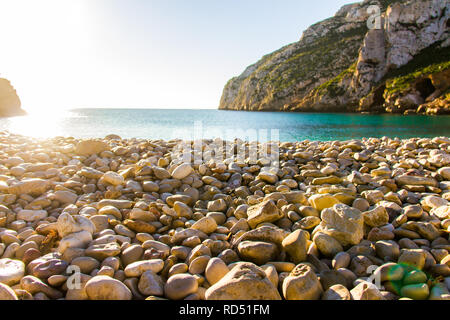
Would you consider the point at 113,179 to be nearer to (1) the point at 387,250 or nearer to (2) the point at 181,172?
(2) the point at 181,172

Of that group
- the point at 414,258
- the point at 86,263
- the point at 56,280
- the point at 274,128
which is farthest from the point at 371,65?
the point at 56,280

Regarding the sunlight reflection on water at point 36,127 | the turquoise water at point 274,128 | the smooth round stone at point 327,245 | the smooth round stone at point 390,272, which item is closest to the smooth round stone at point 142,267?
the smooth round stone at point 327,245

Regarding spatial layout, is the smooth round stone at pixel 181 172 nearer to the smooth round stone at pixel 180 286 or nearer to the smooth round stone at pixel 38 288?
the smooth round stone at pixel 180 286

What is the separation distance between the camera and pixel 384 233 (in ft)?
8.92

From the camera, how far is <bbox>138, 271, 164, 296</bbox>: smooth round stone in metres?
1.98

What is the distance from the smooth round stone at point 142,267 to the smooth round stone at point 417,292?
193 cm

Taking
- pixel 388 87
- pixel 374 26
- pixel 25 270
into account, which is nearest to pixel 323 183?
pixel 25 270

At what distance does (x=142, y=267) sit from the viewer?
7.12ft

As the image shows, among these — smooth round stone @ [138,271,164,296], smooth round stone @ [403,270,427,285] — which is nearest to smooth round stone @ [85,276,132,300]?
smooth round stone @ [138,271,164,296]

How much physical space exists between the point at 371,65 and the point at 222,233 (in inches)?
Result: 2533

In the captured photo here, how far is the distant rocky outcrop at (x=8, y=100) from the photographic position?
59.2 metres

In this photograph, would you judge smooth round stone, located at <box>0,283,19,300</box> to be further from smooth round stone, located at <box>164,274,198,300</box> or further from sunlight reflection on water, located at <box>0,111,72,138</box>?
sunlight reflection on water, located at <box>0,111,72,138</box>
